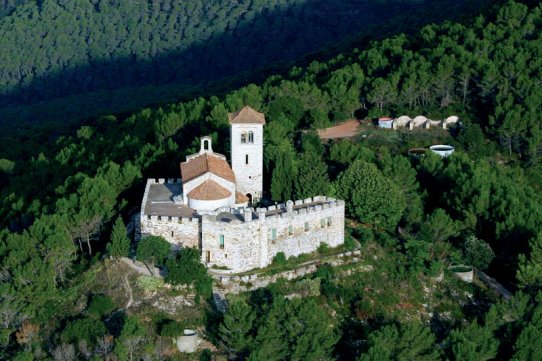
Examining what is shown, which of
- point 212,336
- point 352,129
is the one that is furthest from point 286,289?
point 352,129

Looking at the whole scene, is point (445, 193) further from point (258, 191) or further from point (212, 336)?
point (212, 336)

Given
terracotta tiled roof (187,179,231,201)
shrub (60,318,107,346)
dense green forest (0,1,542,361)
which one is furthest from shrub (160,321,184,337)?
terracotta tiled roof (187,179,231,201)

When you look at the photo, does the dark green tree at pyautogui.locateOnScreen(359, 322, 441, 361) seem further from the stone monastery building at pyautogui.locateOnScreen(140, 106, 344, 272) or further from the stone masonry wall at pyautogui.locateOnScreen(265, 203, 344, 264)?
the stone monastery building at pyautogui.locateOnScreen(140, 106, 344, 272)

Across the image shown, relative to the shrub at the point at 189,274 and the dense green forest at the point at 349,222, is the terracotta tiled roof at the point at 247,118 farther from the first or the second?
the shrub at the point at 189,274

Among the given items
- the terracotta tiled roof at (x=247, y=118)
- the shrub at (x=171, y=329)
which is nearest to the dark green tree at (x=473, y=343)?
the shrub at (x=171, y=329)

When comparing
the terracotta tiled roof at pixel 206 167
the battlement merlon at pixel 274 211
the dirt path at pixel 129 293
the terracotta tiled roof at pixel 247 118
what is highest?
the terracotta tiled roof at pixel 247 118

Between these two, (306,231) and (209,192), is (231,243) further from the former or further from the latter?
(306,231)

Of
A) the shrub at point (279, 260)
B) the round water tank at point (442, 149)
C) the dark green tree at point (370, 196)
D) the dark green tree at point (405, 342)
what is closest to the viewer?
the dark green tree at point (405, 342)

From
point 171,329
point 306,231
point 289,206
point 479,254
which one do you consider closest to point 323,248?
point 306,231
